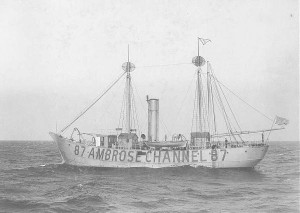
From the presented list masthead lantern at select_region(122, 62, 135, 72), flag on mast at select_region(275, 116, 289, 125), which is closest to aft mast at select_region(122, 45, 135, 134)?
masthead lantern at select_region(122, 62, 135, 72)

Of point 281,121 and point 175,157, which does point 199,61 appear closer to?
point 281,121

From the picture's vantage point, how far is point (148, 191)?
28.6m

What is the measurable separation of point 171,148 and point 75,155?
1140cm

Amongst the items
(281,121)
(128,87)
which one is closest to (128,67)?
(128,87)

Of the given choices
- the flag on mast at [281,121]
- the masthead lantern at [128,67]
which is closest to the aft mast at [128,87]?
the masthead lantern at [128,67]

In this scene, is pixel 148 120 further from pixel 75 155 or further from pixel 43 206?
pixel 43 206

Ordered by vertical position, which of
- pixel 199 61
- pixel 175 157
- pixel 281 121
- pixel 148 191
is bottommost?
pixel 148 191

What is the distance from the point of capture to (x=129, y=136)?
44.6 metres

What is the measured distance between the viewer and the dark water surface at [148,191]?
894 inches

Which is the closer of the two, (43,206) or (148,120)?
(43,206)

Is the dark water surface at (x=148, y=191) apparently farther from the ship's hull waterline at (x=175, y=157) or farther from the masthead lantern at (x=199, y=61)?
the masthead lantern at (x=199, y=61)

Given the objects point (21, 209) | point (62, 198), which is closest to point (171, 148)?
point (62, 198)

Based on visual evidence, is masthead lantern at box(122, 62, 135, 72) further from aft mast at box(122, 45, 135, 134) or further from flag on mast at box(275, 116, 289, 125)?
flag on mast at box(275, 116, 289, 125)

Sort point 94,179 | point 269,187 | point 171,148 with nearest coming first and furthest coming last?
point 269,187 < point 94,179 < point 171,148
